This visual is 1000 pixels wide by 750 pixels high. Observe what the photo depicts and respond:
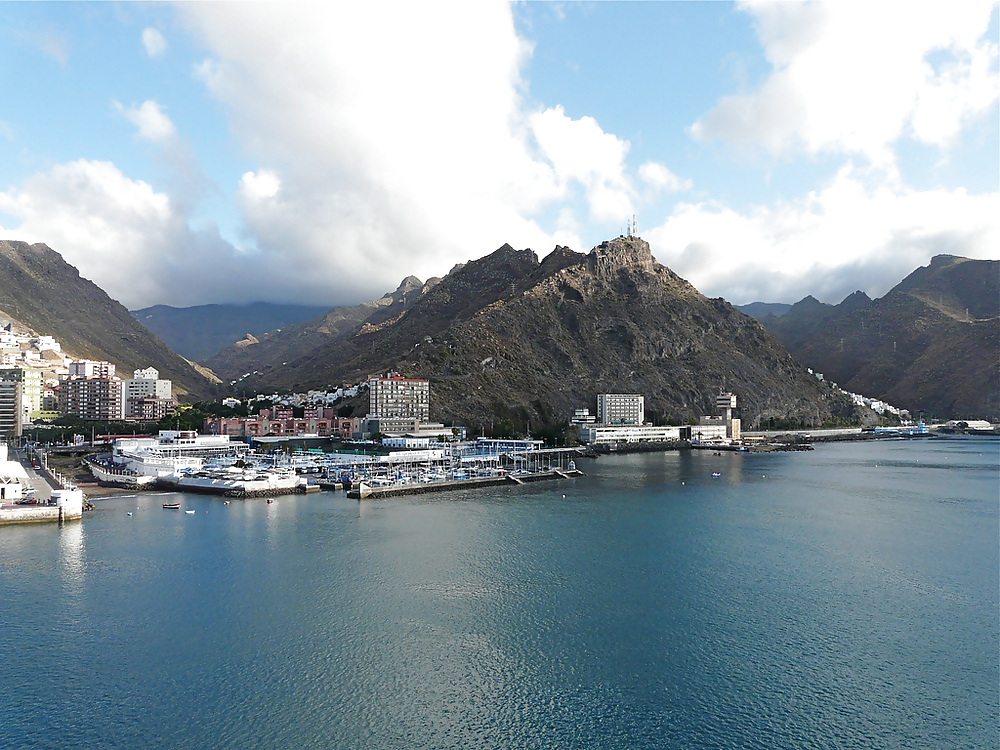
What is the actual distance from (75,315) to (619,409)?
139 metres

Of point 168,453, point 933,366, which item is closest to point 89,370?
point 168,453

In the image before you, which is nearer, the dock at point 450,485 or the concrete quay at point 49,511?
the concrete quay at point 49,511

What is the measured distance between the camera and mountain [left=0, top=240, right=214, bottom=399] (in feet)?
463

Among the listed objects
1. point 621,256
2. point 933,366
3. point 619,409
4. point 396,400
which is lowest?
point 619,409

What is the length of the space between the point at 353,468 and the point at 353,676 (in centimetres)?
4144

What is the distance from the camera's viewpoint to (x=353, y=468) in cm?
5831

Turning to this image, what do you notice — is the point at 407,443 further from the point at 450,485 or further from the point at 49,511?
the point at 49,511

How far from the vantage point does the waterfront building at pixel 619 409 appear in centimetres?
10644

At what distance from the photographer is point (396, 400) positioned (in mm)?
87812

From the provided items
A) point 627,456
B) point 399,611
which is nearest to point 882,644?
point 399,611

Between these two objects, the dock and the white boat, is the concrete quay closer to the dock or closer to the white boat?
the white boat

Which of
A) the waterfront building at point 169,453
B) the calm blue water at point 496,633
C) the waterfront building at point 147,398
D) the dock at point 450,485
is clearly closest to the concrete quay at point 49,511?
the calm blue water at point 496,633

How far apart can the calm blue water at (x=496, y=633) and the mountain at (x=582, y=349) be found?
60.9 metres

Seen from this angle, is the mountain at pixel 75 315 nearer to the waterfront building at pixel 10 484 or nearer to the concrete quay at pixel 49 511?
the waterfront building at pixel 10 484
